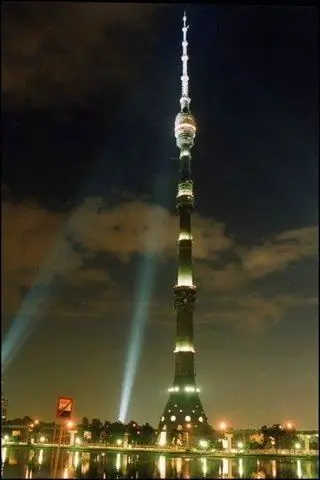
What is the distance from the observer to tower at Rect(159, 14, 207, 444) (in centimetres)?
11200

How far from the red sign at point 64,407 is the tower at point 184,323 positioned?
297ft

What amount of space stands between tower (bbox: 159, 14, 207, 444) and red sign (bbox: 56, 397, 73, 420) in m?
90.5

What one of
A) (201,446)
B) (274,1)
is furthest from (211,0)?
(201,446)

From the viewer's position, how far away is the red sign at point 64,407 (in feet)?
41.5

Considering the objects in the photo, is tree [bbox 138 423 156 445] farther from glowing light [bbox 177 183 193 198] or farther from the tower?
glowing light [bbox 177 183 193 198]

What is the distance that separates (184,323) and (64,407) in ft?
348

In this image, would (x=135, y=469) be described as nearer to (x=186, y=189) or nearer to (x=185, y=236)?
(x=185, y=236)

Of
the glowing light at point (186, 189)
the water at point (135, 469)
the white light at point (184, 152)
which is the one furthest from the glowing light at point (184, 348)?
the white light at point (184, 152)

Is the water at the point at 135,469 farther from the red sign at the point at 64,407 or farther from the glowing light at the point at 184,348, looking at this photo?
the glowing light at the point at 184,348

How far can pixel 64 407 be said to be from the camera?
1272 cm

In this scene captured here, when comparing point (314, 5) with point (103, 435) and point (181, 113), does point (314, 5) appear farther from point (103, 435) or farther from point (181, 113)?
point (181, 113)

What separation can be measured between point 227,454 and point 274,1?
6701cm

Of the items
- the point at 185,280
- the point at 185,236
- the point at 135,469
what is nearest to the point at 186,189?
the point at 185,236

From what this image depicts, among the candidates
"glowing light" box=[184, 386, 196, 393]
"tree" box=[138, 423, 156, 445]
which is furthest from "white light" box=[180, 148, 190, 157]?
"tree" box=[138, 423, 156, 445]
